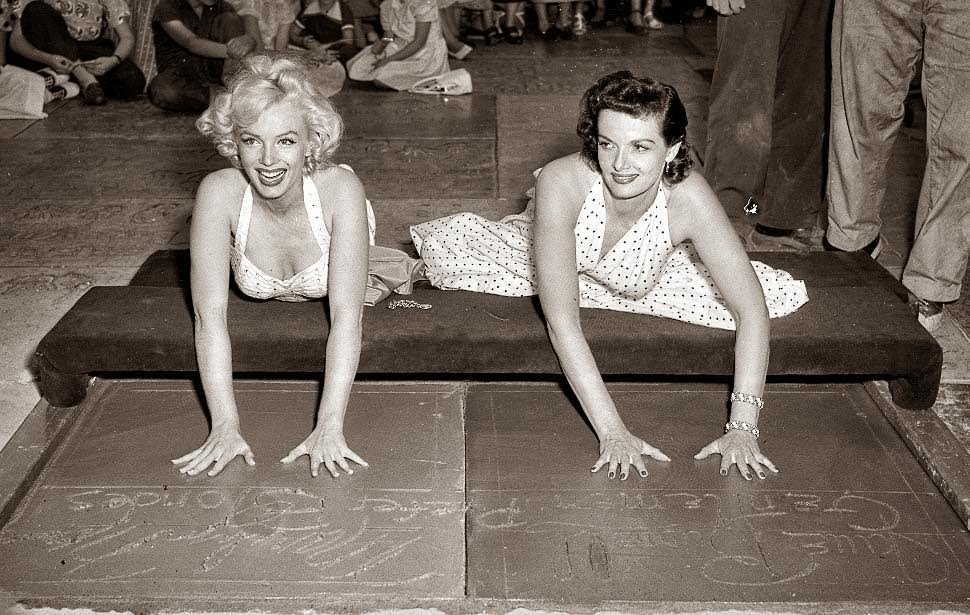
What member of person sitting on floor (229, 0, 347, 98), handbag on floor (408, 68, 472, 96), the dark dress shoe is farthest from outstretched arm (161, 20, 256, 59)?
handbag on floor (408, 68, 472, 96)

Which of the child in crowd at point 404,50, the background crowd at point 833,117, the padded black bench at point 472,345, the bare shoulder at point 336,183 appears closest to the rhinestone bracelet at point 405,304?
the padded black bench at point 472,345

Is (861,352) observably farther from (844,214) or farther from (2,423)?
(2,423)

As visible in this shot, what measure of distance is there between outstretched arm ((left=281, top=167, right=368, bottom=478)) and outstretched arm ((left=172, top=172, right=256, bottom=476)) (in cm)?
22

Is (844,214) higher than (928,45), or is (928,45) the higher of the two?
(928,45)

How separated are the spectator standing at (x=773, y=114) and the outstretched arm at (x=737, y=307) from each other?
1797 mm

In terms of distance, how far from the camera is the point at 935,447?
10.5 ft

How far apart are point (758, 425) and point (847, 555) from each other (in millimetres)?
670

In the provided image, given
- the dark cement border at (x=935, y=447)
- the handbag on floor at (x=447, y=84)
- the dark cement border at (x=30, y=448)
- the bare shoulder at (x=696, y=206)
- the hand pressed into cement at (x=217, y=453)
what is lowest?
the handbag on floor at (x=447, y=84)

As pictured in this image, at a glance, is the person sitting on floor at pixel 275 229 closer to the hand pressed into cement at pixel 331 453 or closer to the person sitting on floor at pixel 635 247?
the hand pressed into cement at pixel 331 453

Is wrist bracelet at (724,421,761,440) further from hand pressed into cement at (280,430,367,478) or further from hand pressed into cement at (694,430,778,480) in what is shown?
hand pressed into cement at (280,430,367,478)

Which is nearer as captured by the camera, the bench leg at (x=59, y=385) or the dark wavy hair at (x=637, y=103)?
the dark wavy hair at (x=637, y=103)

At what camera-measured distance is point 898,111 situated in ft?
13.7

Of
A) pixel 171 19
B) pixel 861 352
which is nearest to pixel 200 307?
pixel 861 352

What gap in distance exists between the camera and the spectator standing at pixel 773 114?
4598mm
